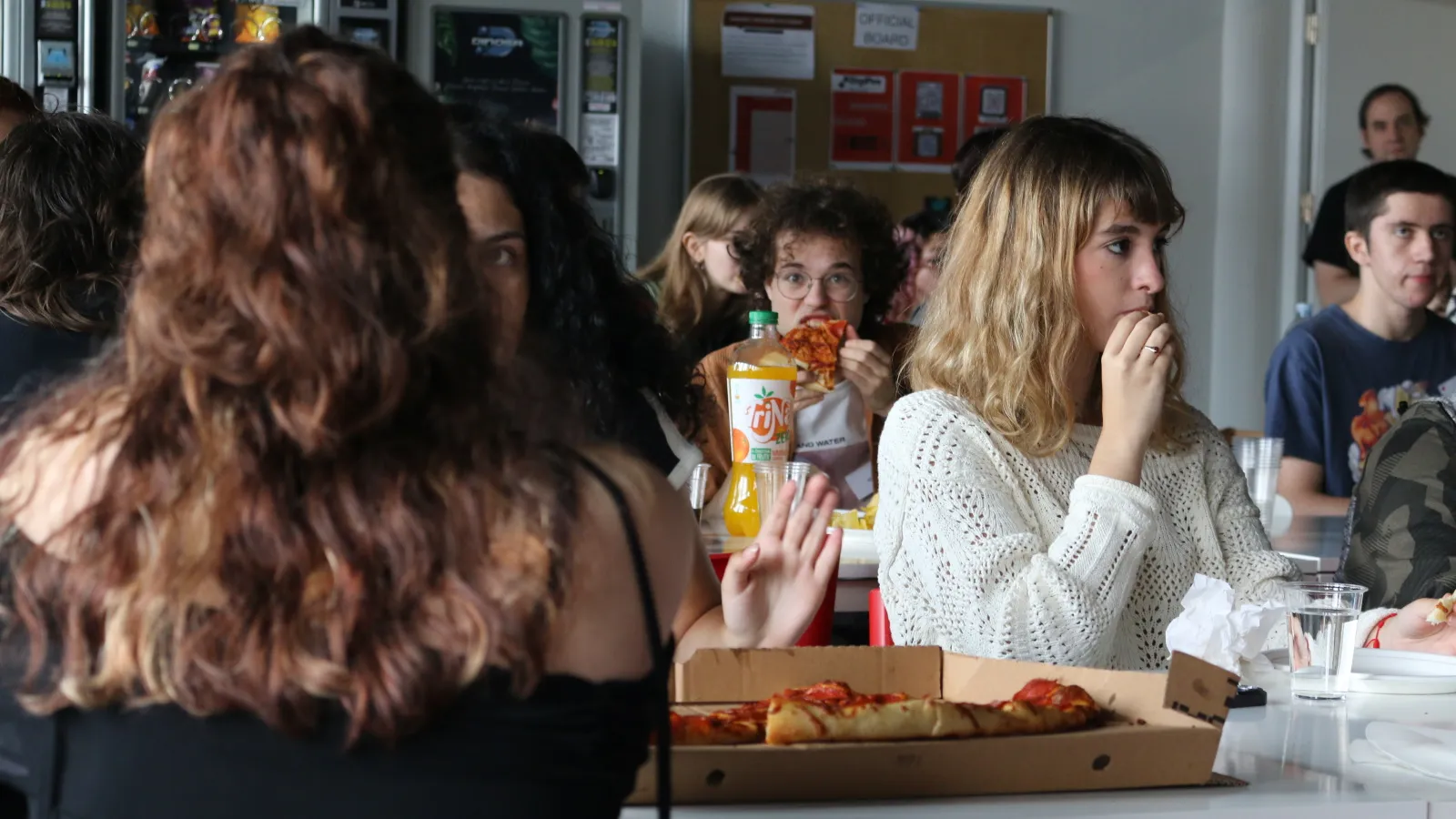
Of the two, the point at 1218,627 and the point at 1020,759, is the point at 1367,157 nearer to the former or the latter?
the point at 1218,627

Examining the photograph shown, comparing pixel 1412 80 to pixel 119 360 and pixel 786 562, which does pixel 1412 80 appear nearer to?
pixel 786 562

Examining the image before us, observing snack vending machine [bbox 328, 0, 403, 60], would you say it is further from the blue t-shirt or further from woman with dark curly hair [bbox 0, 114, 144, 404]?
the blue t-shirt

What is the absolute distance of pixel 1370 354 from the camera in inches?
160

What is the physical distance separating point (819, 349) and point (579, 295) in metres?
1.40

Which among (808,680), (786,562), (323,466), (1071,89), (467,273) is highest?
(1071,89)

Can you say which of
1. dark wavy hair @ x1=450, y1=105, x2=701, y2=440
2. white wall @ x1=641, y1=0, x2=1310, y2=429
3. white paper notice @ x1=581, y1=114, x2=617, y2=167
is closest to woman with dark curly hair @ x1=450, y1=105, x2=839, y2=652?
dark wavy hair @ x1=450, y1=105, x2=701, y2=440

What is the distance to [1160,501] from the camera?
7.03ft

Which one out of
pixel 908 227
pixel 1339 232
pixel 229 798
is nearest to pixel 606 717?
pixel 229 798

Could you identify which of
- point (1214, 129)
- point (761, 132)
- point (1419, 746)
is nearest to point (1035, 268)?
point (1419, 746)

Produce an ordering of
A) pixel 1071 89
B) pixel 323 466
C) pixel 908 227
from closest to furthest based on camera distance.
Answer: pixel 323 466, pixel 908 227, pixel 1071 89

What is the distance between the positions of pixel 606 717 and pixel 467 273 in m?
0.28

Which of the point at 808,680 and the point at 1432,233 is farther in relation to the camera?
the point at 1432,233

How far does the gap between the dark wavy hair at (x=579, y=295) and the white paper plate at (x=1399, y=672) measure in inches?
34.3

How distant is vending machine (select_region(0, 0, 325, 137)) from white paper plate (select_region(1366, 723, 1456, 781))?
421cm
